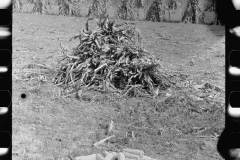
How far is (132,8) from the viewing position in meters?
1.49

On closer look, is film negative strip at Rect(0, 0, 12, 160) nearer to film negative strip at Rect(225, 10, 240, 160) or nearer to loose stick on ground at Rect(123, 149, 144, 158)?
film negative strip at Rect(225, 10, 240, 160)

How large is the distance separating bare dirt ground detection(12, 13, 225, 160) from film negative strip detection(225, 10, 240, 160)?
0.73 metres

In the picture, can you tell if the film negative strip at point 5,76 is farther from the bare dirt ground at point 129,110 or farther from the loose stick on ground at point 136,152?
the loose stick on ground at point 136,152

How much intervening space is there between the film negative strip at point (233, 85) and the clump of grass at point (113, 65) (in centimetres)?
191

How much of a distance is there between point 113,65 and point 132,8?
153 centimetres

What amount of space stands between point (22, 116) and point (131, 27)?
1.08 metres

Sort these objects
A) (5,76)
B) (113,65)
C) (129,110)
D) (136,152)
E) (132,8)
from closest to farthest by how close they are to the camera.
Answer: (5,76), (132,8), (136,152), (129,110), (113,65)

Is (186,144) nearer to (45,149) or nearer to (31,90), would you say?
(45,149)

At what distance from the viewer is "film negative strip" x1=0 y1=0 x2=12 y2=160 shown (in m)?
0.95

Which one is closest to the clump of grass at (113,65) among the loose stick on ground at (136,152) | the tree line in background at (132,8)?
the loose stick on ground at (136,152)

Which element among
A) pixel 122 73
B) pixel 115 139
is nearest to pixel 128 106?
pixel 122 73

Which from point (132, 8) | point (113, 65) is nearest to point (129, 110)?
point (113, 65)

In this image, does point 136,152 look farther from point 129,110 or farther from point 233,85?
point 233,85

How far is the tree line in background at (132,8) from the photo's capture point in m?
1.45
